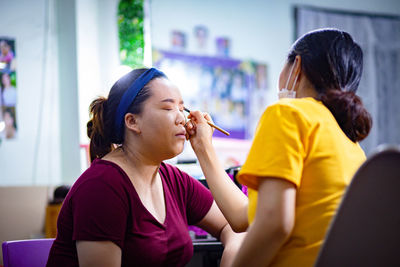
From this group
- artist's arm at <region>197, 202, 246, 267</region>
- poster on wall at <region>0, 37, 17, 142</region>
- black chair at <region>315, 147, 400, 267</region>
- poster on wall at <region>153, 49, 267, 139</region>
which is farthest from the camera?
poster on wall at <region>153, 49, 267, 139</region>

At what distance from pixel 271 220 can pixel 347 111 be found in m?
0.33

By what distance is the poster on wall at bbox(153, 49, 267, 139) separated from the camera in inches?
165

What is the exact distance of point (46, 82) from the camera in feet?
10.5

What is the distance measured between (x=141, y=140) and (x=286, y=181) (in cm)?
59

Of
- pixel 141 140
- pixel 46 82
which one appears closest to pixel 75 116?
pixel 46 82

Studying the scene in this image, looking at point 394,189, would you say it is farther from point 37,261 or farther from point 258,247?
point 37,261

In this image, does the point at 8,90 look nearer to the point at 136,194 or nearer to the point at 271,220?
the point at 136,194

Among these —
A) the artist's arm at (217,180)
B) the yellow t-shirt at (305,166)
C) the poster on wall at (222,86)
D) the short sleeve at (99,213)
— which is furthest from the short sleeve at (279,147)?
the poster on wall at (222,86)

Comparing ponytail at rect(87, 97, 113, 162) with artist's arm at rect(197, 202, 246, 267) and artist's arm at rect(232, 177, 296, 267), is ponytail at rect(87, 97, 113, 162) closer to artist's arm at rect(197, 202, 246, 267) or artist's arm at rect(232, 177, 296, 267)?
artist's arm at rect(197, 202, 246, 267)

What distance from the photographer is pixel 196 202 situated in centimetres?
145

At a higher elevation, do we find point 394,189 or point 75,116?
point 394,189

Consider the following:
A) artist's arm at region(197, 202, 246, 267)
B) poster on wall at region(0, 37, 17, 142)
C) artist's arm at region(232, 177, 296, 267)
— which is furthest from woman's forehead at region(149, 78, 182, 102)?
poster on wall at region(0, 37, 17, 142)

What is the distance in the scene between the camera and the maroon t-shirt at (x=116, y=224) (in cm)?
109

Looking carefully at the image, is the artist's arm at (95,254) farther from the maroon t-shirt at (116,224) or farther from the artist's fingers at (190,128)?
the artist's fingers at (190,128)
